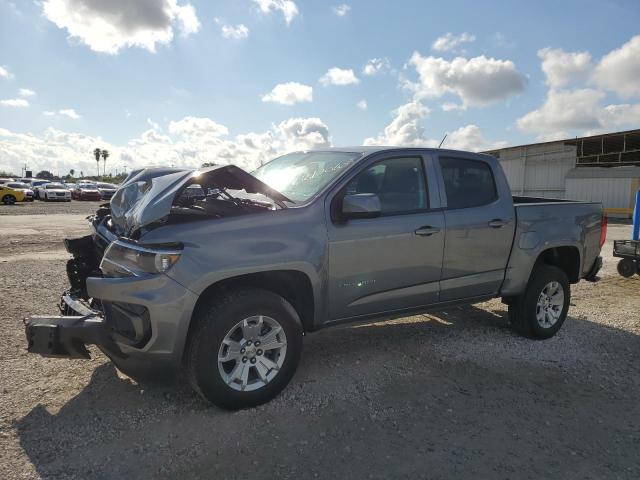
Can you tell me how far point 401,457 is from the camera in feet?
9.72

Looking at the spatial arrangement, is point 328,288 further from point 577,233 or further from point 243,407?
point 577,233

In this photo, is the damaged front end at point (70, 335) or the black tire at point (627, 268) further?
the black tire at point (627, 268)

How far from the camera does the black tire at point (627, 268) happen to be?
8523 millimetres

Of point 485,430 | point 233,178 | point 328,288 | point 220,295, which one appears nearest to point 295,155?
point 233,178

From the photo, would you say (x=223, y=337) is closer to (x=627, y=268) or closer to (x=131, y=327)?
(x=131, y=327)

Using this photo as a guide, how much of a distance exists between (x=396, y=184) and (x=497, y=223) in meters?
1.16

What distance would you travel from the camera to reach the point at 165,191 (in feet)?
11.0

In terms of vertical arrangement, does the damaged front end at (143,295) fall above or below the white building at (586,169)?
below

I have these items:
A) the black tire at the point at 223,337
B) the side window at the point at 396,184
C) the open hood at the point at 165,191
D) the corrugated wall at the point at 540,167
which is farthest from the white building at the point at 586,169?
the black tire at the point at 223,337

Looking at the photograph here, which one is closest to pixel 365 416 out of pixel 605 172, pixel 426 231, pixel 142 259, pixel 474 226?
pixel 426 231

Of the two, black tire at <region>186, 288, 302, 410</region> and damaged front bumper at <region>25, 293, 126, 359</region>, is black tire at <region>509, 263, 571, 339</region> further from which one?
damaged front bumper at <region>25, 293, 126, 359</region>

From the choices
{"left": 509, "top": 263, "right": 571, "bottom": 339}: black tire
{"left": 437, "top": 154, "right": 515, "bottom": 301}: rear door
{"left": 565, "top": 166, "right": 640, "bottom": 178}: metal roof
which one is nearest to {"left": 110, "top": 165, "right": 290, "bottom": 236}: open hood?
{"left": 437, "top": 154, "right": 515, "bottom": 301}: rear door

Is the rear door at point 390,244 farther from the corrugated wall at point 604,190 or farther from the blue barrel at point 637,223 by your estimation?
the corrugated wall at point 604,190

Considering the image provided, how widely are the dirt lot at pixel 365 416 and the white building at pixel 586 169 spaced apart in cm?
2574
